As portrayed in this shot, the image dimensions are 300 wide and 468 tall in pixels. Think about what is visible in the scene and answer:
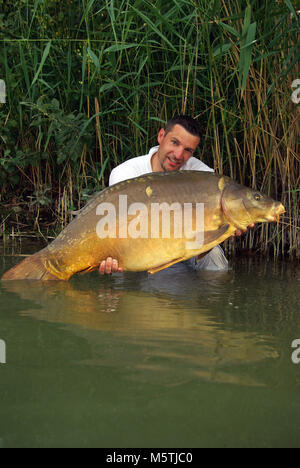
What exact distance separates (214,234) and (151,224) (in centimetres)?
31

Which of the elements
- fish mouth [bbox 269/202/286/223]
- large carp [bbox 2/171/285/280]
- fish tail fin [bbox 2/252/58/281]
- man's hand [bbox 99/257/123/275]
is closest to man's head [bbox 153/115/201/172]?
large carp [bbox 2/171/285/280]

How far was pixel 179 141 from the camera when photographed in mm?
3508

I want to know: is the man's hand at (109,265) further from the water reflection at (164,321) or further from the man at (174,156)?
the man at (174,156)

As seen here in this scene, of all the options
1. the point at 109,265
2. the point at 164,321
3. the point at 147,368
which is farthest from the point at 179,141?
the point at 147,368

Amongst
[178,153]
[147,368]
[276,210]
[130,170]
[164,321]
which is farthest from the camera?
[130,170]

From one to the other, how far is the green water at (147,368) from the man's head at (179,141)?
92cm

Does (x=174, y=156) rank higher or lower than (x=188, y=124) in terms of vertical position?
lower

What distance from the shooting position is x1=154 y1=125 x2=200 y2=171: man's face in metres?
3.51

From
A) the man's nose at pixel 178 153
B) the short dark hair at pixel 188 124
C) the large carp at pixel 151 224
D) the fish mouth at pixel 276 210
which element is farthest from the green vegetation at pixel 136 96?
the large carp at pixel 151 224

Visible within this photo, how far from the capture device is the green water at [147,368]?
4.67 feet

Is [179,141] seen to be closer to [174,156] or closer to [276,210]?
[174,156]

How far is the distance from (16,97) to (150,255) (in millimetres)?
2242

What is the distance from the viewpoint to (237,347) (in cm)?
206
